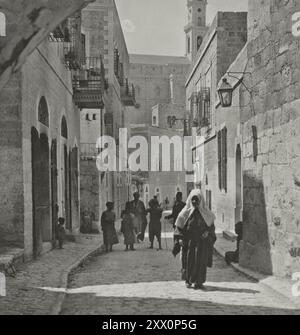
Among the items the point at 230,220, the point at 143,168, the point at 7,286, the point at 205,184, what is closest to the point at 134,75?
the point at 143,168

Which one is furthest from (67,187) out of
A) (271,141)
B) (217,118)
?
(271,141)

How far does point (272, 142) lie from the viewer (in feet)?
27.4

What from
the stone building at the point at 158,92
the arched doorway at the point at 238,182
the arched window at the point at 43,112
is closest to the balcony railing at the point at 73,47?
the arched window at the point at 43,112

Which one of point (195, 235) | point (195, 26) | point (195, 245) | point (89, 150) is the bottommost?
point (195, 245)

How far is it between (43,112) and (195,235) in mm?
5641

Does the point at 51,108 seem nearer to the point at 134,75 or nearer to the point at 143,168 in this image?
the point at 143,168

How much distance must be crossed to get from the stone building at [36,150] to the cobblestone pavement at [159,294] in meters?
1.57

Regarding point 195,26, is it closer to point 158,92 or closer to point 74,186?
point 158,92

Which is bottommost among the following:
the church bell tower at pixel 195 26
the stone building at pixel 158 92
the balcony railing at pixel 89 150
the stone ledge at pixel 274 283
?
the stone ledge at pixel 274 283

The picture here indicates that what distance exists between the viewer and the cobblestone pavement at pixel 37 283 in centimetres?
630

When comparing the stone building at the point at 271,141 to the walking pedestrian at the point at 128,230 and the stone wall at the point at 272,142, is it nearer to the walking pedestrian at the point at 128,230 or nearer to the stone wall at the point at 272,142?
the stone wall at the point at 272,142

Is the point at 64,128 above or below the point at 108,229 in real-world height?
above

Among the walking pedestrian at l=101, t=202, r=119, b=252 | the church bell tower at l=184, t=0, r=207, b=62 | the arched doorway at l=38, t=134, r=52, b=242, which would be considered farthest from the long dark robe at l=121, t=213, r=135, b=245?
the church bell tower at l=184, t=0, r=207, b=62

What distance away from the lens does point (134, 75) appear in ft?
217
